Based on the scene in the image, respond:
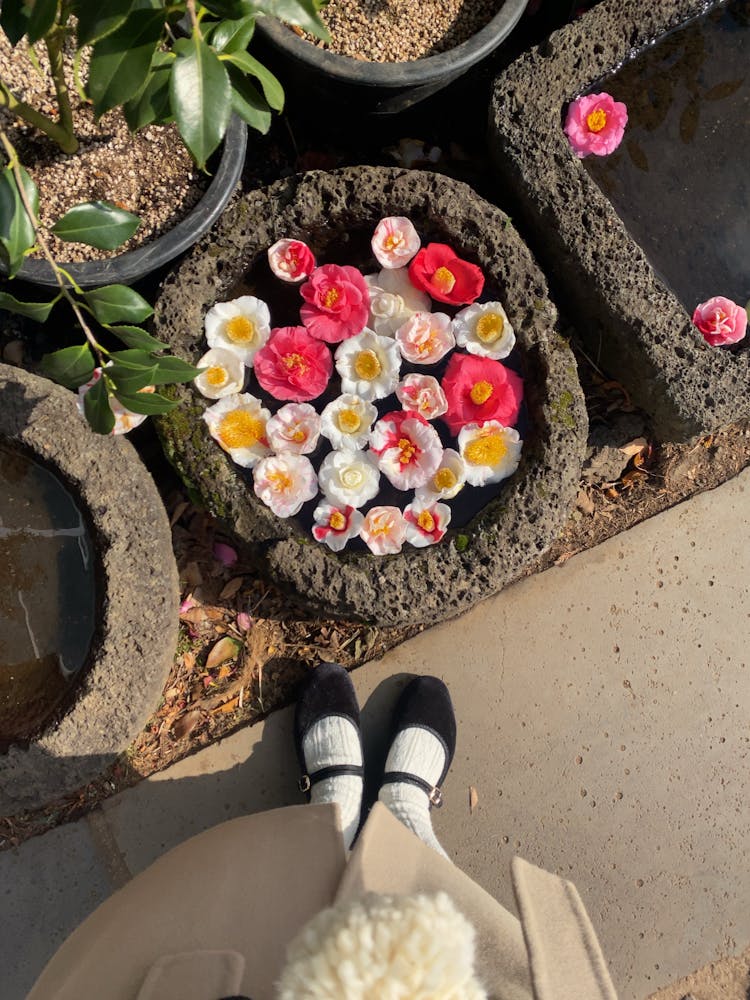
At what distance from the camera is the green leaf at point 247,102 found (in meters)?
1.13

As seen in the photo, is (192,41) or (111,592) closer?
(192,41)

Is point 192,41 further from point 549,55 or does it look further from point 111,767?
point 111,767

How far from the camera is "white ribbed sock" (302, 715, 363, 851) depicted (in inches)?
79.0

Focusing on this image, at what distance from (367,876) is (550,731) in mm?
803

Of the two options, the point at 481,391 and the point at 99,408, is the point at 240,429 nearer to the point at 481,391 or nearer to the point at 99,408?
the point at 99,408

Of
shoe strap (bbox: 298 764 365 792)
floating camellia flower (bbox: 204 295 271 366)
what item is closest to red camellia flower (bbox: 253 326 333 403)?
floating camellia flower (bbox: 204 295 271 366)

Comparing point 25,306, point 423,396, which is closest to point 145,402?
point 25,306

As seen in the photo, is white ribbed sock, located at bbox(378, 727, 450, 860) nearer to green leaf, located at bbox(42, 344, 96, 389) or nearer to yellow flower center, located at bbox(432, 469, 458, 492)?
yellow flower center, located at bbox(432, 469, 458, 492)

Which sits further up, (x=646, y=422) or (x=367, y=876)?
(x=646, y=422)

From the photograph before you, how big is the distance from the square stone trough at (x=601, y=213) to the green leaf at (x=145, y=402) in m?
1.01

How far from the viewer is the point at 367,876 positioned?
1.52 meters

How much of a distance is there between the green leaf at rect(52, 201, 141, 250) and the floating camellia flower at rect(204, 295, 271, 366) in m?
0.42

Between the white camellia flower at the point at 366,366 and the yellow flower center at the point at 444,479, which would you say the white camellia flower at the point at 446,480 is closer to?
the yellow flower center at the point at 444,479

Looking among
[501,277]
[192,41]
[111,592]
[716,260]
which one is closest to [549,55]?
[501,277]
